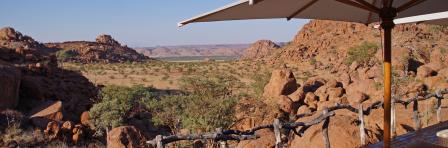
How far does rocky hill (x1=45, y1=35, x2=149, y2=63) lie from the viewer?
5232 centimetres

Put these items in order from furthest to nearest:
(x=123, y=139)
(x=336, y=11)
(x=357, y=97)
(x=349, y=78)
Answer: (x=349, y=78)
(x=357, y=97)
(x=123, y=139)
(x=336, y=11)

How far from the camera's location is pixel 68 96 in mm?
18812

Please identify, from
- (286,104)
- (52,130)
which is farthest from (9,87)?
(286,104)

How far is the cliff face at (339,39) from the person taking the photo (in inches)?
1393

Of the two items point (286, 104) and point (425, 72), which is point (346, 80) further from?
point (286, 104)

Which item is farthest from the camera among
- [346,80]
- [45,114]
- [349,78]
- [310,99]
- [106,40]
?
[106,40]

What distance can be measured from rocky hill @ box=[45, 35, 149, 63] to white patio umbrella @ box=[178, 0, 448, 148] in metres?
47.8

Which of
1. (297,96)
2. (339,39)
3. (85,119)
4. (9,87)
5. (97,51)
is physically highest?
(339,39)

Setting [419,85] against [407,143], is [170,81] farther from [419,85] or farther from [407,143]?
[407,143]

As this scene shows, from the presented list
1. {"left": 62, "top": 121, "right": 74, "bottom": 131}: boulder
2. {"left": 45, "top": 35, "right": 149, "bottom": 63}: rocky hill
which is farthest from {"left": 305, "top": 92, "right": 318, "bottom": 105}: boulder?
{"left": 45, "top": 35, "right": 149, "bottom": 63}: rocky hill

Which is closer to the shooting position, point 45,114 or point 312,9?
point 312,9

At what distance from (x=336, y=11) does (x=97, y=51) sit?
57552 mm

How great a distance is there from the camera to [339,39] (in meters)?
41.5

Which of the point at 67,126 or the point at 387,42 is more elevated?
the point at 387,42
